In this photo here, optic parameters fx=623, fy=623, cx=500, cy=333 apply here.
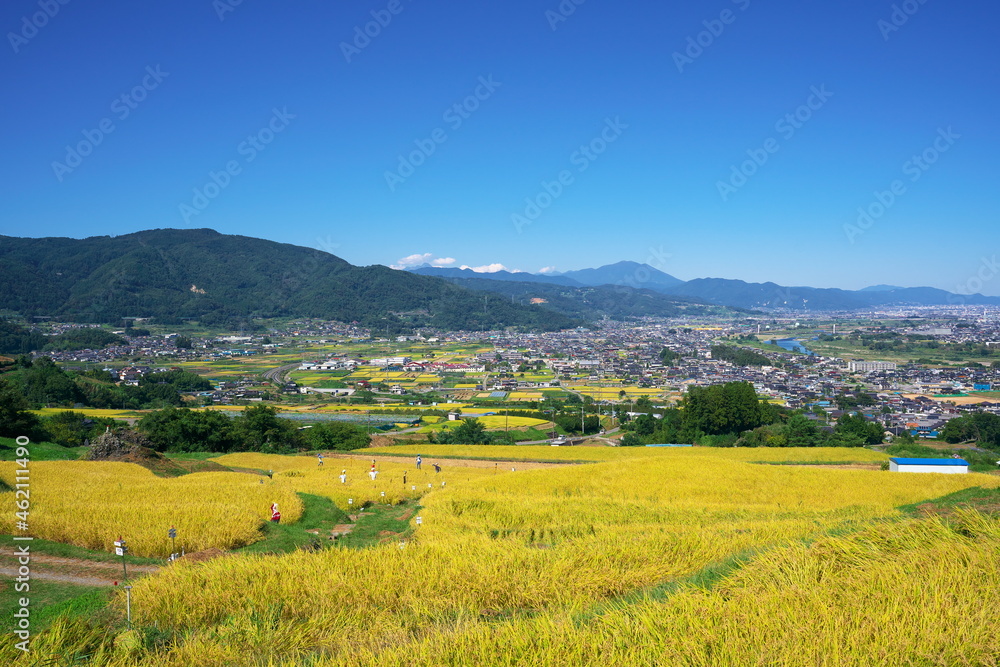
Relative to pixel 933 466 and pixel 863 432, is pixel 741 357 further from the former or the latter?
pixel 933 466

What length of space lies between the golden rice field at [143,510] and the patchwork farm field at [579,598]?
0.55ft

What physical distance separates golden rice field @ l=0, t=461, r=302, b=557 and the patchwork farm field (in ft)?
0.55

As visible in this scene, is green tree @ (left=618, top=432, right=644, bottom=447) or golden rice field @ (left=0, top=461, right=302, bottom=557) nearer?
golden rice field @ (left=0, top=461, right=302, bottom=557)

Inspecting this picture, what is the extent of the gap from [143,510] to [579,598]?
8.65m

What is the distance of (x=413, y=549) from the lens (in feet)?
30.2

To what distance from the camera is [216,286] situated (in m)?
149

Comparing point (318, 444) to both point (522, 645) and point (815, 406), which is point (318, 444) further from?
point (815, 406)

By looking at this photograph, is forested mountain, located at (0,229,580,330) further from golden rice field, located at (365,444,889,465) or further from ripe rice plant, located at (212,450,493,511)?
ripe rice plant, located at (212,450,493,511)

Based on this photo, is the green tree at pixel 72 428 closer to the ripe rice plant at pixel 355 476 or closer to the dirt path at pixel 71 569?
the ripe rice plant at pixel 355 476

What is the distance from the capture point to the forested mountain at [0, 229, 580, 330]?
122125 millimetres

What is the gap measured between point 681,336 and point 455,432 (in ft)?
373

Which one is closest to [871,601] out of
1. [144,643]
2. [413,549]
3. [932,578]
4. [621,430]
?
[932,578]

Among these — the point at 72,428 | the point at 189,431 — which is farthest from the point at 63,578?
the point at 72,428

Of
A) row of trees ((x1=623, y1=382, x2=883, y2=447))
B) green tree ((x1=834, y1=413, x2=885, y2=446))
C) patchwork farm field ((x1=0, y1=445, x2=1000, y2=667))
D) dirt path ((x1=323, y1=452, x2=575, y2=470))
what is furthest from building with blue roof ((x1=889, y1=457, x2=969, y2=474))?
dirt path ((x1=323, y1=452, x2=575, y2=470))
